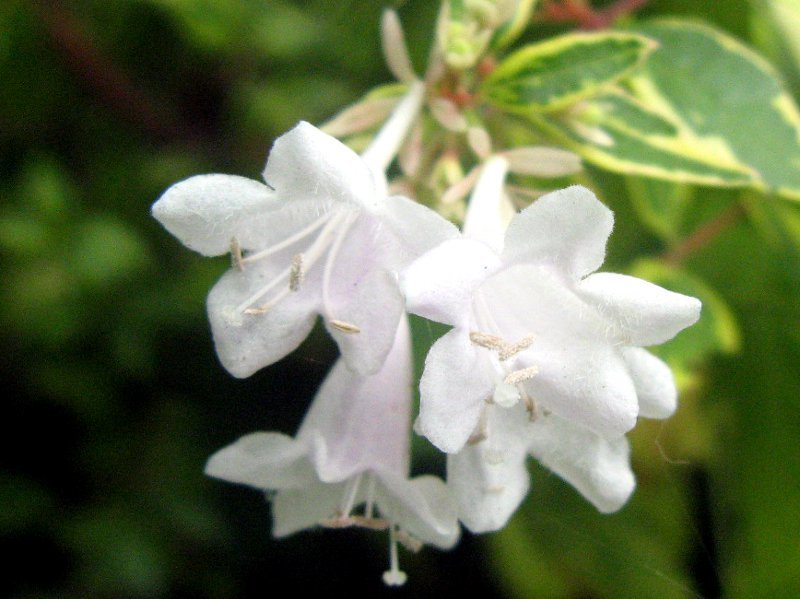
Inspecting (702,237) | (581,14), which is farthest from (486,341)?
(702,237)

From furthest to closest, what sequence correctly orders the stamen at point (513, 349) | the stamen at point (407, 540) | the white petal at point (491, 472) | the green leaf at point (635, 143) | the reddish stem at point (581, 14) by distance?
the reddish stem at point (581, 14) < the green leaf at point (635, 143) < the stamen at point (407, 540) < the white petal at point (491, 472) < the stamen at point (513, 349)

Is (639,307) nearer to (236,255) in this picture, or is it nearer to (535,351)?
(535,351)

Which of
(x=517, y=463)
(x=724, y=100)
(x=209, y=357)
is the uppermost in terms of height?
(x=724, y=100)

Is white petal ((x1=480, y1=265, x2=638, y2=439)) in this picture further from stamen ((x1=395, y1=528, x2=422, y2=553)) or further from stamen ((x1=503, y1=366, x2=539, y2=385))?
stamen ((x1=395, y1=528, x2=422, y2=553))

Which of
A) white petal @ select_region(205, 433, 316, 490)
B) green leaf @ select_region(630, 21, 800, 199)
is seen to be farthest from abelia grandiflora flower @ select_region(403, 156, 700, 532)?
green leaf @ select_region(630, 21, 800, 199)

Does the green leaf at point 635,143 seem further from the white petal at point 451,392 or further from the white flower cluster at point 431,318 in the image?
the white petal at point 451,392

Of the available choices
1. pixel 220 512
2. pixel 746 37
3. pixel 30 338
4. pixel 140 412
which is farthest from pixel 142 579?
pixel 746 37

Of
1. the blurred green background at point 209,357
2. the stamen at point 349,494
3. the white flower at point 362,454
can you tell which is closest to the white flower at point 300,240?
the white flower at point 362,454
